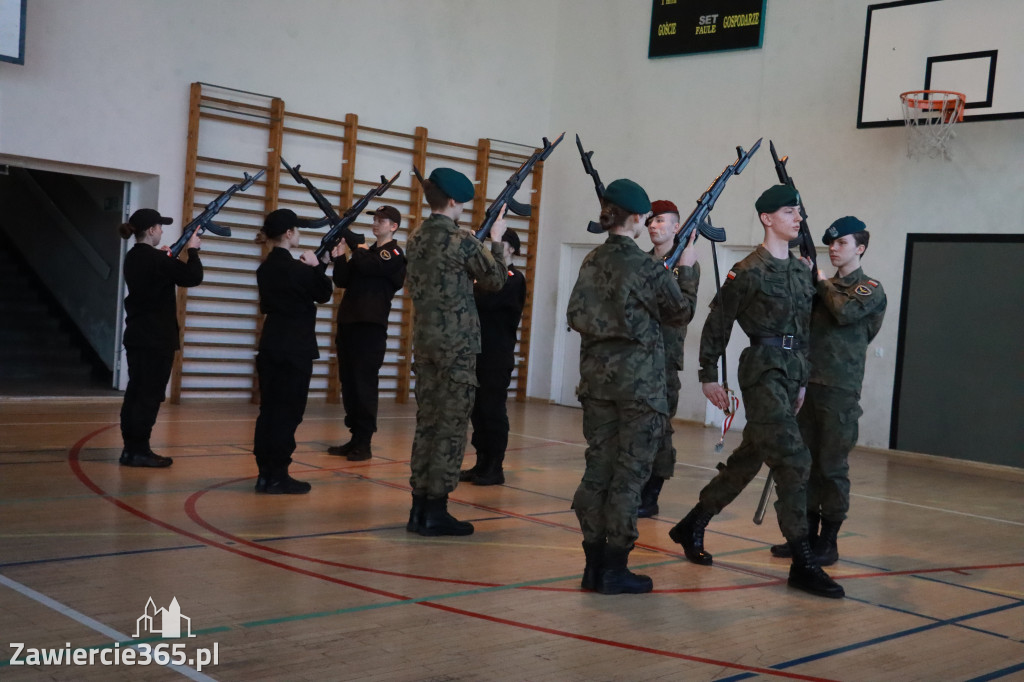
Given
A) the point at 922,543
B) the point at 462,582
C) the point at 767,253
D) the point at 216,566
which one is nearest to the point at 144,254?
the point at 216,566

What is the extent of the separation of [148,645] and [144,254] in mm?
3551

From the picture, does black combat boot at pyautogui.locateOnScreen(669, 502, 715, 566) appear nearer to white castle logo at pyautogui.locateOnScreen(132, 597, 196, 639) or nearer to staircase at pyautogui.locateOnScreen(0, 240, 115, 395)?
white castle logo at pyautogui.locateOnScreen(132, 597, 196, 639)

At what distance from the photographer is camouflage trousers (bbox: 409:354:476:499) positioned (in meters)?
4.73

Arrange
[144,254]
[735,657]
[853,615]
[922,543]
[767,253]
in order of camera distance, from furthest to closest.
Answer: [144,254] → [922,543] → [767,253] → [853,615] → [735,657]

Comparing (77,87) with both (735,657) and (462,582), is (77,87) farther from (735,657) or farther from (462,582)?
(735,657)

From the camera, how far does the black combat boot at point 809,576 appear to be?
4121 mm

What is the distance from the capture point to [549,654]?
3213 mm

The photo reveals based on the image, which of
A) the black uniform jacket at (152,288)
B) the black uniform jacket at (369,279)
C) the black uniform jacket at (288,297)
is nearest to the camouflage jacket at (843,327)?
the black uniform jacket at (288,297)

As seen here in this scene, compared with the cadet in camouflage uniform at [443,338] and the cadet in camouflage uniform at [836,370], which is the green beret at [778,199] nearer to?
the cadet in camouflage uniform at [836,370]

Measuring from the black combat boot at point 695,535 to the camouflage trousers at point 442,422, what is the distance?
1.05 m

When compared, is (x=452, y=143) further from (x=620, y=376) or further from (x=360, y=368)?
(x=620, y=376)

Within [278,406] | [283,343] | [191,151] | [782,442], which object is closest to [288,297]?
[283,343]

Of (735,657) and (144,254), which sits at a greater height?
(144,254)

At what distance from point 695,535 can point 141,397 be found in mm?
3409
